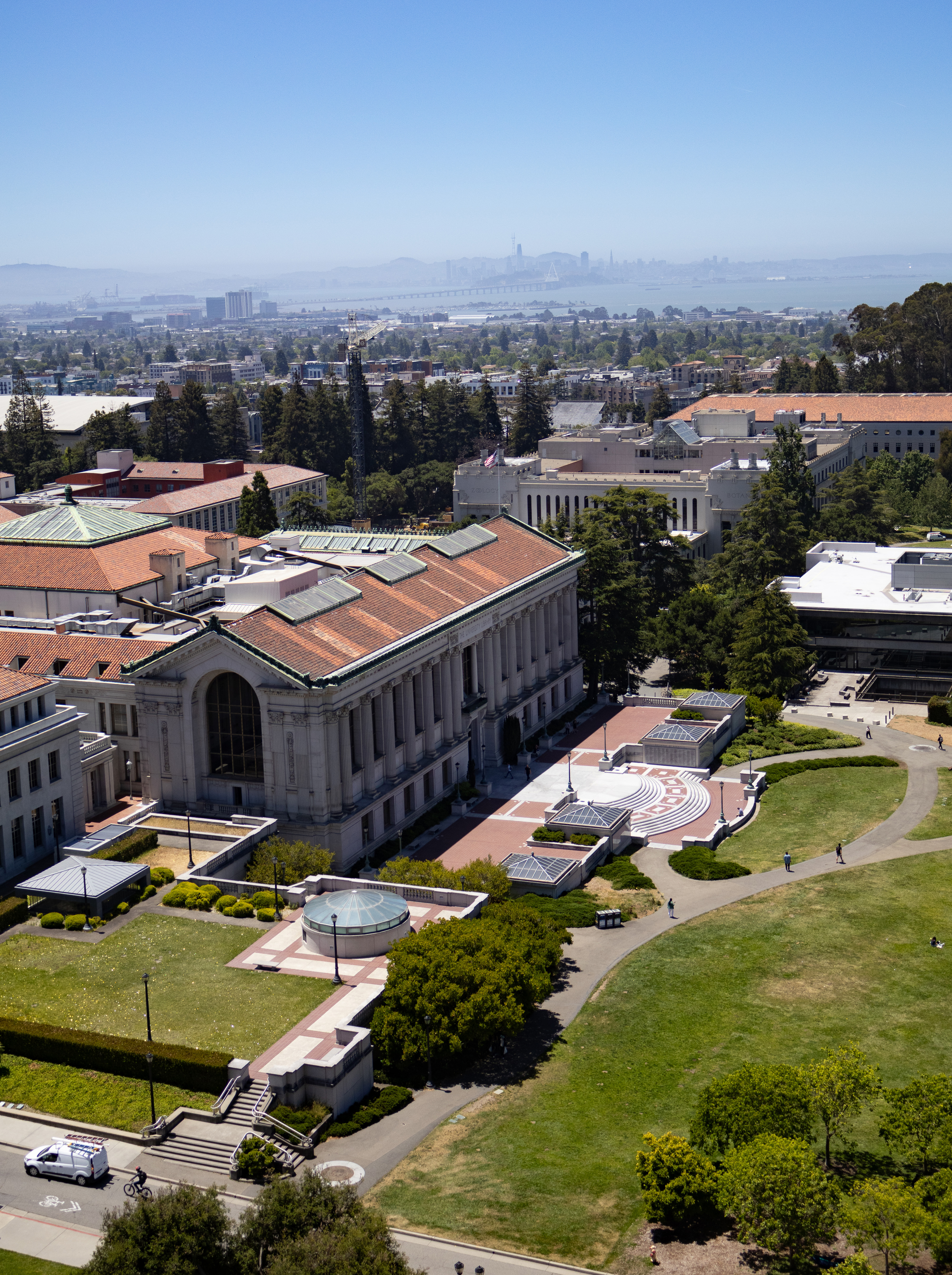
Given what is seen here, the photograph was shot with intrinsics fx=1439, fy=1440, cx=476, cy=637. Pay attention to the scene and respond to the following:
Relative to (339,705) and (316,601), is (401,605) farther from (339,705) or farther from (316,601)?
(339,705)

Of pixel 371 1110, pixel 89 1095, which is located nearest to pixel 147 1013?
pixel 89 1095

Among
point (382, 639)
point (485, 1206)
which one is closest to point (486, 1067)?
point (485, 1206)

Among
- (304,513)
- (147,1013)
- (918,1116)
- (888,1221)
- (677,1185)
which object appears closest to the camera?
(888,1221)

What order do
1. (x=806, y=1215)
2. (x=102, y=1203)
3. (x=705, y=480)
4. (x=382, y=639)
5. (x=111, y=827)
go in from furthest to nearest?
(x=705, y=480)
(x=382, y=639)
(x=111, y=827)
(x=102, y=1203)
(x=806, y=1215)

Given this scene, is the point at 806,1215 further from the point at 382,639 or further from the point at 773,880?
the point at 382,639

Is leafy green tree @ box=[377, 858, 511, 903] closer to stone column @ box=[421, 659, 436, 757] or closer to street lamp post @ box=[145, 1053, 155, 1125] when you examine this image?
stone column @ box=[421, 659, 436, 757]

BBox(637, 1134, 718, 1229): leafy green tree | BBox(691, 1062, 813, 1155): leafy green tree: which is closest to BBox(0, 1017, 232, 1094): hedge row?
BBox(637, 1134, 718, 1229): leafy green tree
